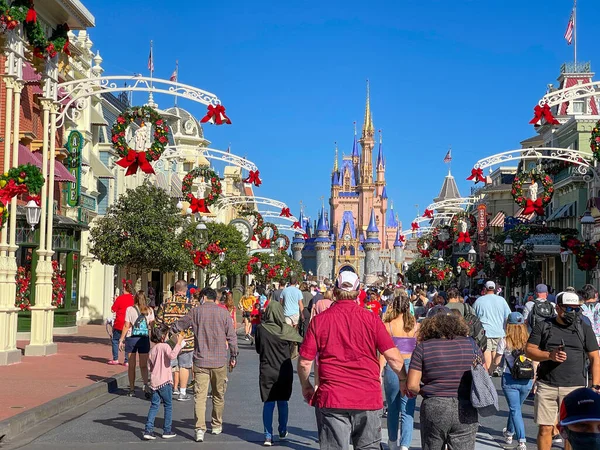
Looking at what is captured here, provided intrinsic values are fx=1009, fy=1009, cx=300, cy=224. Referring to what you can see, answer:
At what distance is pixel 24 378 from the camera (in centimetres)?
1614

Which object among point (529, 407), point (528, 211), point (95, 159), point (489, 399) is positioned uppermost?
point (95, 159)

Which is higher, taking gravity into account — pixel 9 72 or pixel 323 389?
pixel 9 72

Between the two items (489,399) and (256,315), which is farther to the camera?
(256,315)

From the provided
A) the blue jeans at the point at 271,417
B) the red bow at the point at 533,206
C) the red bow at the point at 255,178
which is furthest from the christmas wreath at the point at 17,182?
the red bow at the point at 255,178

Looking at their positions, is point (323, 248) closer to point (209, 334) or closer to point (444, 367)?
point (209, 334)

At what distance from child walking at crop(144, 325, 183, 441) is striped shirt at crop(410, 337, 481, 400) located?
4703 millimetres

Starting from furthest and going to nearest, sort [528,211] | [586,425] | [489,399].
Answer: [528,211] → [489,399] → [586,425]

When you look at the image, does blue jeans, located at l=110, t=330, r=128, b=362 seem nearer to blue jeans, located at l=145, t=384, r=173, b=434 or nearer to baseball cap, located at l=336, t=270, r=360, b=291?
blue jeans, located at l=145, t=384, r=173, b=434

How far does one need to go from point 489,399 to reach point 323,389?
1.20 m

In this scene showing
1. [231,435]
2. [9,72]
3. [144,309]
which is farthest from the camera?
[9,72]

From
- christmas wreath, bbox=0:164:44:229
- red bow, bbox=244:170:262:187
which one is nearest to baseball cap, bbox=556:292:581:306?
christmas wreath, bbox=0:164:44:229

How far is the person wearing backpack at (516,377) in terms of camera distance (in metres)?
10.6

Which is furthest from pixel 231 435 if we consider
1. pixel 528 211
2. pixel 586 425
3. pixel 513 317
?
pixel 528 211

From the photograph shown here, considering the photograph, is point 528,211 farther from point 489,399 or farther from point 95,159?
point 489,399
